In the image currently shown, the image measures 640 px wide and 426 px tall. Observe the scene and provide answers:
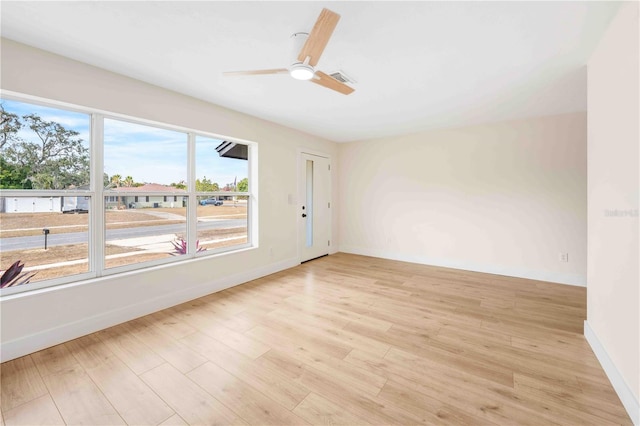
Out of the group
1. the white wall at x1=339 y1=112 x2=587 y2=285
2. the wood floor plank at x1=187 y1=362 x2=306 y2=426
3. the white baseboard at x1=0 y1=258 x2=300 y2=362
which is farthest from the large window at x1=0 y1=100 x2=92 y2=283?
the white wall at x1=339 y1=112 x2=587 y2=285

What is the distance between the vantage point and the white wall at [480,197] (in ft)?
12.9

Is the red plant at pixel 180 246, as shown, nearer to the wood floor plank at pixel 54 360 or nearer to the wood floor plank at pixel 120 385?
the wood floor plank at pixel 120 385

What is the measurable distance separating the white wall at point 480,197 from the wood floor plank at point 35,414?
503 centimetres

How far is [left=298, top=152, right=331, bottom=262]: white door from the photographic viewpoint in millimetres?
5156

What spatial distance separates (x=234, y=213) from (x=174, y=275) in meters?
1.26

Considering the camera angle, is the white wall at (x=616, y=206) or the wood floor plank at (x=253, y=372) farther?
the wood floor plank at (x=253, y=372)

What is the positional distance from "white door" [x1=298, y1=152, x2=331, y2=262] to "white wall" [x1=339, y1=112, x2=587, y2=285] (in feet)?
2.11

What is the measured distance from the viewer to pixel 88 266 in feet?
8.60

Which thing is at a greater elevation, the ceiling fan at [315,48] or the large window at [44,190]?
the ceiling fan at [315,48]

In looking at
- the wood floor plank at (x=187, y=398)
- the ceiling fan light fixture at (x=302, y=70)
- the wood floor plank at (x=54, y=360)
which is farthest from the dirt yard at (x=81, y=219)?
the ceiling fan light fixture at (x=302, y=70)

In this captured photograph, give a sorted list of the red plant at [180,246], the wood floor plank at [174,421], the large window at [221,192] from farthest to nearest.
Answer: the large window at [221,192]
the red plant at [180,246]
the wood floor plank at [174,421]

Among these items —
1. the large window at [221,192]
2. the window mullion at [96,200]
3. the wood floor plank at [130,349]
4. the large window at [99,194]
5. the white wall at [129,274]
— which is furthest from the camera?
the large window at [221,192]

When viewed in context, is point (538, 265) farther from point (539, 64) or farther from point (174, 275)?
point (174, 275)

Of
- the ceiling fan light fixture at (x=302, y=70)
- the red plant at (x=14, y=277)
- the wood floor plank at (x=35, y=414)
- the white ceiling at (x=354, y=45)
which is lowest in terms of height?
the wood floor plank at (x=35, y=414)
